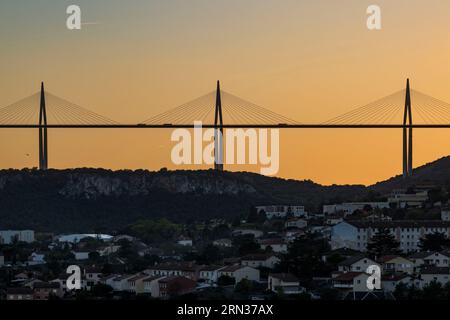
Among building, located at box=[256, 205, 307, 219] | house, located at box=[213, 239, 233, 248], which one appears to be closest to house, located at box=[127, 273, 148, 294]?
house, located at box=[213, 239, 233, 248]

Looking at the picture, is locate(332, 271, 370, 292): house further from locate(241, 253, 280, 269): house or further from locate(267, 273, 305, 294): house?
locate(241, 253, 280, 269): house

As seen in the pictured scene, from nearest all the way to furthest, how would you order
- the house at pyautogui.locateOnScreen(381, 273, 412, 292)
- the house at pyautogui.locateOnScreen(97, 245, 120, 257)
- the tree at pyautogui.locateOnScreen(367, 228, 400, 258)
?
the house at pyautogui.locateOnScreen(381, 273, 412, 292)
the tree at pyautogui.locateOnScreen(367, 228, 400, 258)
the house at pyautogui.locateOnScreen(97, 245, 120, 257)

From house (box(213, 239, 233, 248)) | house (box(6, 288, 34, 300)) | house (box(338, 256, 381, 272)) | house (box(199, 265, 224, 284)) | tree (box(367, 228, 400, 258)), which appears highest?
tree (box(367, 228, 400, 258))

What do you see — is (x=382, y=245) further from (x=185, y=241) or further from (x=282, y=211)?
(x=282, y=211)

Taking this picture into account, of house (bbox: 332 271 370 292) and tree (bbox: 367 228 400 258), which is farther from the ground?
tree (bbox: 367 228 400 258)

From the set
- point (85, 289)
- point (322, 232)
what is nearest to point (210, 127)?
point (322, 232)

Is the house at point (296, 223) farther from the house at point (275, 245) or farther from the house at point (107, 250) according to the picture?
the house at point (275, 245)
